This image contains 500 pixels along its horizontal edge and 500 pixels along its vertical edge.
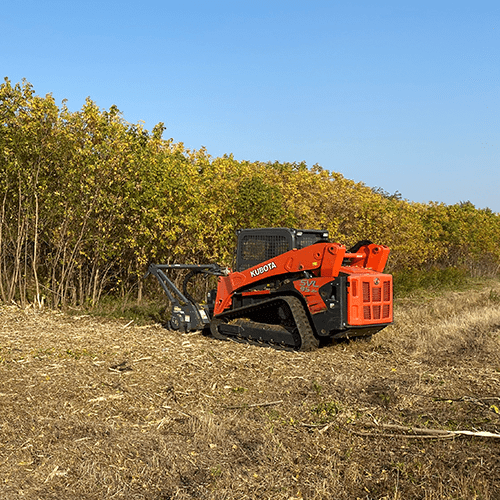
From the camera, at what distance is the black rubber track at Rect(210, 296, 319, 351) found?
8.16 meters

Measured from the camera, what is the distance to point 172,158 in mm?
12305

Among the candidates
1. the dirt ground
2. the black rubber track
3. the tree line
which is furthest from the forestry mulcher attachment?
the tree line

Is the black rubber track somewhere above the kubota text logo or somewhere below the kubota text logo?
below

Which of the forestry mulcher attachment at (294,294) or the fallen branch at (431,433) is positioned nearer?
the fallen branch at (431,433)

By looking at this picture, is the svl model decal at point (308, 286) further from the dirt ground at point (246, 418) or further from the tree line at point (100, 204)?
the tree line at point (100, 204)

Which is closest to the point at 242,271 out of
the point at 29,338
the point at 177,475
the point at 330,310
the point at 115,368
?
the point at 330,310

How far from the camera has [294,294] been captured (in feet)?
27.5

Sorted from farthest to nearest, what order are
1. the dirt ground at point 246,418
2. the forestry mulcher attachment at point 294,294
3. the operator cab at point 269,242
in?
the operator cab at point 269,242 → the forestry mulcher attachment at point 294,294 → the dirt ground at point 246,418

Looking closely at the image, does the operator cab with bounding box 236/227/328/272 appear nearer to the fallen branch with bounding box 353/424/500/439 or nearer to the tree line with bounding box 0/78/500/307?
the tree line with bounding box 0/78/500/307

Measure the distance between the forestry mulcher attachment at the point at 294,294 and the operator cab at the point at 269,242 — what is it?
0.01 meters

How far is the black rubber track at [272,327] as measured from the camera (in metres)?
8.16

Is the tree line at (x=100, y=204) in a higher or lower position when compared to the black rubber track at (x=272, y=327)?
higher

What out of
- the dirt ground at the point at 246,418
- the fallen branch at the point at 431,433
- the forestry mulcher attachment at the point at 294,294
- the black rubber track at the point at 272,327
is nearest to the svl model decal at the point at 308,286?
the forestry mulcher attachment at the point at 294,294

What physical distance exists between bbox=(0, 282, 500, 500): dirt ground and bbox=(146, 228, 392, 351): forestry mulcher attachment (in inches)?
14.5
